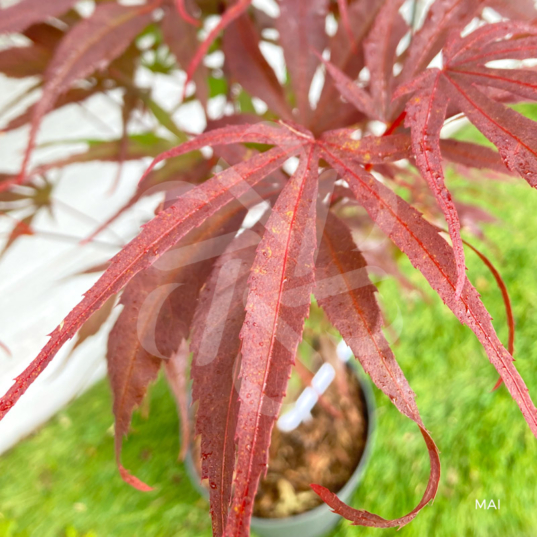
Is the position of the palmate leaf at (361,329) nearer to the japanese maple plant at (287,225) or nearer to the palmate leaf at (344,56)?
the japanese maple plant at (287,225)

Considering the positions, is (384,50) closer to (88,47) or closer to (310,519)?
(88,47)

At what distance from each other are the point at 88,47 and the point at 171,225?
0.19m

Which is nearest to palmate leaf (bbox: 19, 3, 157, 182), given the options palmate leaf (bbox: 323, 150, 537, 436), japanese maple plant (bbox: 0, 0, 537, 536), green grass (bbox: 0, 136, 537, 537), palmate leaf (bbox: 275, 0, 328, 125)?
japanese maple plant (bbox: 0, 0, 537, 536)

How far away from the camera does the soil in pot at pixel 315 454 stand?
25.7 inches

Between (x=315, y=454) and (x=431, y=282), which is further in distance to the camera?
(x=315, y=454)

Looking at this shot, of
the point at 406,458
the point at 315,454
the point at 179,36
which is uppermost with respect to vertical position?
the point at 179,36

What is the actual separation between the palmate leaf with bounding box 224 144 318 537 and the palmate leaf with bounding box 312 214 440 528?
1.1 inches

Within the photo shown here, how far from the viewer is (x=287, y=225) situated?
0.67 ft

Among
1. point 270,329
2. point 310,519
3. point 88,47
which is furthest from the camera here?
point 310,519

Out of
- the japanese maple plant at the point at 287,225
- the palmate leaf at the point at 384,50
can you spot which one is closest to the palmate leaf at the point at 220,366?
the japanese maple plant at the point at 287,225

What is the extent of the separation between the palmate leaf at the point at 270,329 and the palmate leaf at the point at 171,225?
26 millimetres

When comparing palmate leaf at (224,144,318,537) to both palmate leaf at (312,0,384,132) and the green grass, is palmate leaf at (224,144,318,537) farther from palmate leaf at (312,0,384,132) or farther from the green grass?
the green grass

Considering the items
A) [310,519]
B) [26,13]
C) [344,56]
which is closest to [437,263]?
[344,56]

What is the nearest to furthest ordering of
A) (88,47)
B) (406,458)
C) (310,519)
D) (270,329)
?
1. (270,329)
2. (88,47)
3. (310,519)
4. (406,458)
